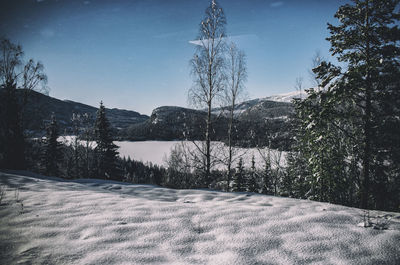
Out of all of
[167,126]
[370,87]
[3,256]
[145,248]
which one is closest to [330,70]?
[370,87]

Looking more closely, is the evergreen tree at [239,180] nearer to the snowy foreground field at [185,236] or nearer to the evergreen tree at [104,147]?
the evergreen tree at [104,147]

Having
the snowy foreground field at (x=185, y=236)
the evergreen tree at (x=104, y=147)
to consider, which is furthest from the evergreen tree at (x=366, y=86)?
the evergreen tree at (x=104, y=147)

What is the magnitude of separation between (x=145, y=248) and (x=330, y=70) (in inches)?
291

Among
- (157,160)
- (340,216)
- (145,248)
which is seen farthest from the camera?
(157,160)

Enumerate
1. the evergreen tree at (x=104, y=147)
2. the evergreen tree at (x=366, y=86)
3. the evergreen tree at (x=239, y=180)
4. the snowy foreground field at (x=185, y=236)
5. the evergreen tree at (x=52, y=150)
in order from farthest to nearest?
1. the evergreen tree at (x=52, y=150)
2. the evergreen tree at (x=239, y=180)
3. the evergreen tree at (x=104, y=147)
4. the evergreen tree at (x=366, y=86)
5. the snowy foreground field at (x=185, y=236)

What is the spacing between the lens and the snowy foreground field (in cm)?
193

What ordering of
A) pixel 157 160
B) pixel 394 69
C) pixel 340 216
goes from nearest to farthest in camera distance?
pixel 340 216 → pixel 394 69 → pixel 157 160

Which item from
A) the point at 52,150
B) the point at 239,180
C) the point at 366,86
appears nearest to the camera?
the point at 366,86

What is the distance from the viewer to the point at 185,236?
7.94ft

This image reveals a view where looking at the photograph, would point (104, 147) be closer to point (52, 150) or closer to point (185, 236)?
point (52, 150)

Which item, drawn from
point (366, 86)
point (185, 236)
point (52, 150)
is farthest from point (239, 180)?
point (52, 150)

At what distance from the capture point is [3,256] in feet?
6.31

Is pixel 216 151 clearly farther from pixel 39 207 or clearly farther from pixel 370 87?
pixel 39 207

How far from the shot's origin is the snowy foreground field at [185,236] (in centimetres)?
193
